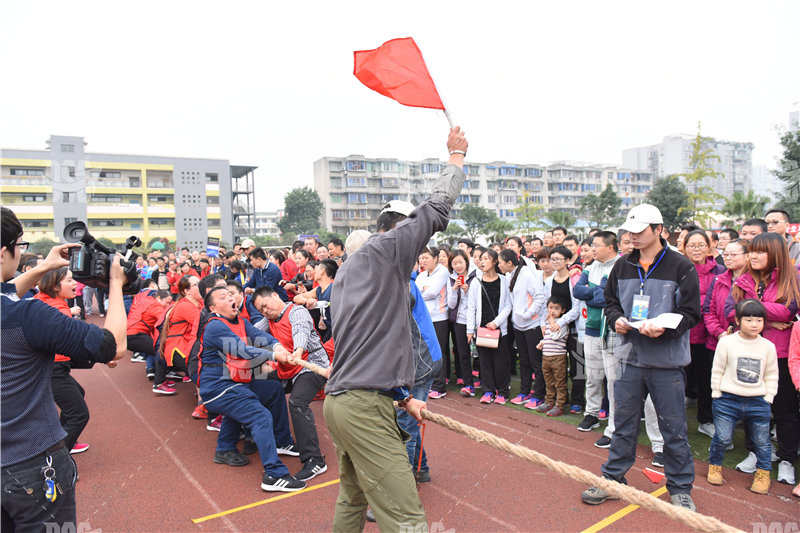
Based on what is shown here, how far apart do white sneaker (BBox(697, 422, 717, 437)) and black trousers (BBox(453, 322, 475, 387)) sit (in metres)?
2.94

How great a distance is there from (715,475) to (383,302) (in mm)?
3607

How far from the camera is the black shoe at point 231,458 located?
5.07m

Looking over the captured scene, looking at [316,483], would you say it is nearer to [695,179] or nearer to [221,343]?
[221,343]

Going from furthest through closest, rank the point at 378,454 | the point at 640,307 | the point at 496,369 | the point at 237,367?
the point at 496,369, the point at 237,367, the point at 640,307, the point at 378,454

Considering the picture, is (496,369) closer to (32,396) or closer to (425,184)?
(32,396)

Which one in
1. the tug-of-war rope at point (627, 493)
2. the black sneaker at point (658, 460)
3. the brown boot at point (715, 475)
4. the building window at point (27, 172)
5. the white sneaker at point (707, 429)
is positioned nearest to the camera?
the tug-of-war rope at point (627, 493)

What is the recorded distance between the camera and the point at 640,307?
155 inches

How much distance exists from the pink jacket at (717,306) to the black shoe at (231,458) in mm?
5024

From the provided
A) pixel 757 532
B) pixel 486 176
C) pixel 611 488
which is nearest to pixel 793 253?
pixel 757 532

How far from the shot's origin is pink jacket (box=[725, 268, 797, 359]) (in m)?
4.29

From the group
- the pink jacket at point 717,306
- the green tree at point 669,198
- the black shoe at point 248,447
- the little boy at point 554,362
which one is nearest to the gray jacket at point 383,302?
the black shoe at point 248,447

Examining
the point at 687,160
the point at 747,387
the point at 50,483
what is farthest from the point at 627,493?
the point at 687,160

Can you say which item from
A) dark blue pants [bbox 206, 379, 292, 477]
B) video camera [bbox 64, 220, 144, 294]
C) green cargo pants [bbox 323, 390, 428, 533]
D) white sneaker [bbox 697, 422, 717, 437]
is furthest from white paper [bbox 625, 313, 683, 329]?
video camera [bbox 64, 220, 144, 294]

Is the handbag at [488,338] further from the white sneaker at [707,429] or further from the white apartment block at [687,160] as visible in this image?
the white apartment block at [687,160]
